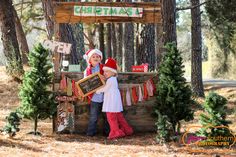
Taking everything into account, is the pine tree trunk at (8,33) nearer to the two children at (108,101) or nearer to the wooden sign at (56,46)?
the wooden sign at (56,46)

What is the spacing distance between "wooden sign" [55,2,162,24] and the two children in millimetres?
700

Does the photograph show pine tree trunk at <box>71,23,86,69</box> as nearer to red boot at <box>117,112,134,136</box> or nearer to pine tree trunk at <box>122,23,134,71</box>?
red boot at <box>117,112,134,136</box>

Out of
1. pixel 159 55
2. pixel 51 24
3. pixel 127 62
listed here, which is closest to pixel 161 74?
pixel 159 55

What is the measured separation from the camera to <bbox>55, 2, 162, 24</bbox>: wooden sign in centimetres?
785

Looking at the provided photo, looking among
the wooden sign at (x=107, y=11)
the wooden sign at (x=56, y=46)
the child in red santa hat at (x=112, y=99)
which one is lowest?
the child in red santa hat at (x=112, y=99)

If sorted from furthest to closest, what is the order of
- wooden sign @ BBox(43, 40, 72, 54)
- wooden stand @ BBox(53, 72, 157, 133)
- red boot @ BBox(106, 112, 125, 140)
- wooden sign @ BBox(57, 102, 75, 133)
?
wooden stand @ BBox(53, 72, 157, 133) → wooden sign @ BBox(57, 102, 75, 133) → wooden sign @ BBox(43, 40, 72, 54) → red boot @ BBox(106, 112, 125, 140)

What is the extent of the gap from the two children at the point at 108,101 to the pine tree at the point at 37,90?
72 cm

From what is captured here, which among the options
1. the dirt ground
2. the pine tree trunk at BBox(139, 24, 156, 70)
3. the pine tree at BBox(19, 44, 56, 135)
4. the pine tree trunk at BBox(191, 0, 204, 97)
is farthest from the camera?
the pine tree trunk at BBox(191, 0, 204, 97)

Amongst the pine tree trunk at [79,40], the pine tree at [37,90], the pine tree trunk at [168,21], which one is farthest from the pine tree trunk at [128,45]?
the pine tree at [37,90]

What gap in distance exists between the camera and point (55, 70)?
7801 millimetres

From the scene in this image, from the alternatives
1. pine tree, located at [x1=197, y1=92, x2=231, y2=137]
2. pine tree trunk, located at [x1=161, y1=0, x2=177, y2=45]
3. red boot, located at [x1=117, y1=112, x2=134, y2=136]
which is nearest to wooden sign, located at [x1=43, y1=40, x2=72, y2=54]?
red boot, located at [x1=117, y1=112, x2=134, y2=136]

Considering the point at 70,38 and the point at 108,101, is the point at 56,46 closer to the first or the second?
the point at 108,101

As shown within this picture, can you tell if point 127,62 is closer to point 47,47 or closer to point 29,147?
point 47,47

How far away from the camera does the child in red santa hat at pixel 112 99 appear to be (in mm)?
7547
